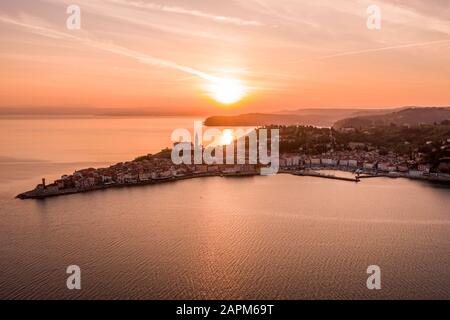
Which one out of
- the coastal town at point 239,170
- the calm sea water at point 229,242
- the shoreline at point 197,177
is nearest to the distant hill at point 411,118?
the coastal town at point 239,170

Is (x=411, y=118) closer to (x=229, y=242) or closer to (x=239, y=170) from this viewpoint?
(x=239, y=170)

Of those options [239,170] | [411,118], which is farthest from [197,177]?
[411,118]

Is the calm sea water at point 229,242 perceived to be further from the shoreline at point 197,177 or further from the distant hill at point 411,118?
the distant hill at point 411,118

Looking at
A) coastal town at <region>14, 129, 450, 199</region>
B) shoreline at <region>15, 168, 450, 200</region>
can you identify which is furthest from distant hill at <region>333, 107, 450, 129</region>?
shoreline at <region>15, 168, 450, 200</region>

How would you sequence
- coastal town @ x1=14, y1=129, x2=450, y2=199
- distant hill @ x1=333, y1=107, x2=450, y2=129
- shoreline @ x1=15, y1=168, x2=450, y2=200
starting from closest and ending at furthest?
1. shoreline @ x1=15, y1=168, x2=450, y2=200
2. coastal town @ x1=14, y1=129, x2=450, y2=199
3. distant hill @ x1=333, y1=107, x2=450, y2=129

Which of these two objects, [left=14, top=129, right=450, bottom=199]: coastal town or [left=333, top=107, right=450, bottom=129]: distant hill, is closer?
[left=14, top=129, right=450, bottom=199]: coastal town

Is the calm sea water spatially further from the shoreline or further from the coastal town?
the coastal town

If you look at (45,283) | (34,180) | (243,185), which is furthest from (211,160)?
(45,283)
